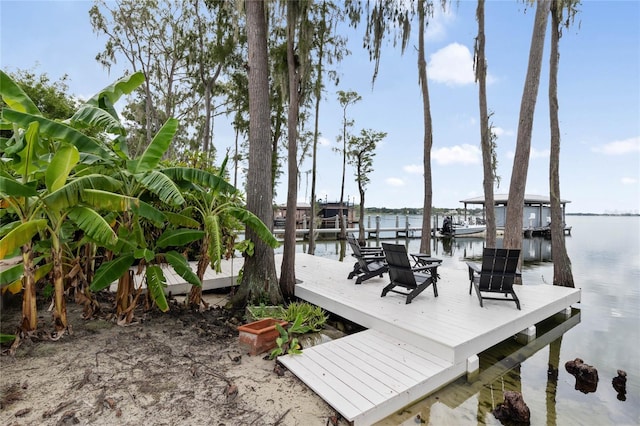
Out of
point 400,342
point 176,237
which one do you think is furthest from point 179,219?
point 400,342

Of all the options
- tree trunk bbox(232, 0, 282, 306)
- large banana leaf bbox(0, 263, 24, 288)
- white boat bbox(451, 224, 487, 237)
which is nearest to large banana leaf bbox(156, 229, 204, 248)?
tree trunk bbox(232, 0, 282, 306)

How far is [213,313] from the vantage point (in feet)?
16.4

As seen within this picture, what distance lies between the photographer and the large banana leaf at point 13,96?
3.53 m

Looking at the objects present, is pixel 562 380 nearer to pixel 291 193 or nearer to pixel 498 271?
pixel 498 271

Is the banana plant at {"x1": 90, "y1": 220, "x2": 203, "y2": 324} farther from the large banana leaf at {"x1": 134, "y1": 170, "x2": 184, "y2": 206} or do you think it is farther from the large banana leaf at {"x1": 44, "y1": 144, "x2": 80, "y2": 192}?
the large banana leaf at {"x1": 44, "y1": 144, "x2": 80, "y2": 192}

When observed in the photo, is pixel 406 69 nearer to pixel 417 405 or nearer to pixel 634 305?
pixel 634 305

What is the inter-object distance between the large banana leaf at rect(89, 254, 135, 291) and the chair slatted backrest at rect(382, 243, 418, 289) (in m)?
3.96

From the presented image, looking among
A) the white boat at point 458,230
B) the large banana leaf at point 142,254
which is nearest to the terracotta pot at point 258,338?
the large banana leaf at point 142,254

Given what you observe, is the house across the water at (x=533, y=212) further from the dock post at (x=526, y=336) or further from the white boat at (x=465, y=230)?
the dock post at (x=526, y=336)

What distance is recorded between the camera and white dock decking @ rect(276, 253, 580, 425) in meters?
2.78

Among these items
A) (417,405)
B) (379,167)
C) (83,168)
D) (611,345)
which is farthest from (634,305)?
Answer: (379,167)

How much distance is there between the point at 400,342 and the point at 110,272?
3914 millimetres

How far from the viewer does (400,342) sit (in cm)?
381

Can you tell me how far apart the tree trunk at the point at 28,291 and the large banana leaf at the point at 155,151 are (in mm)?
1441
